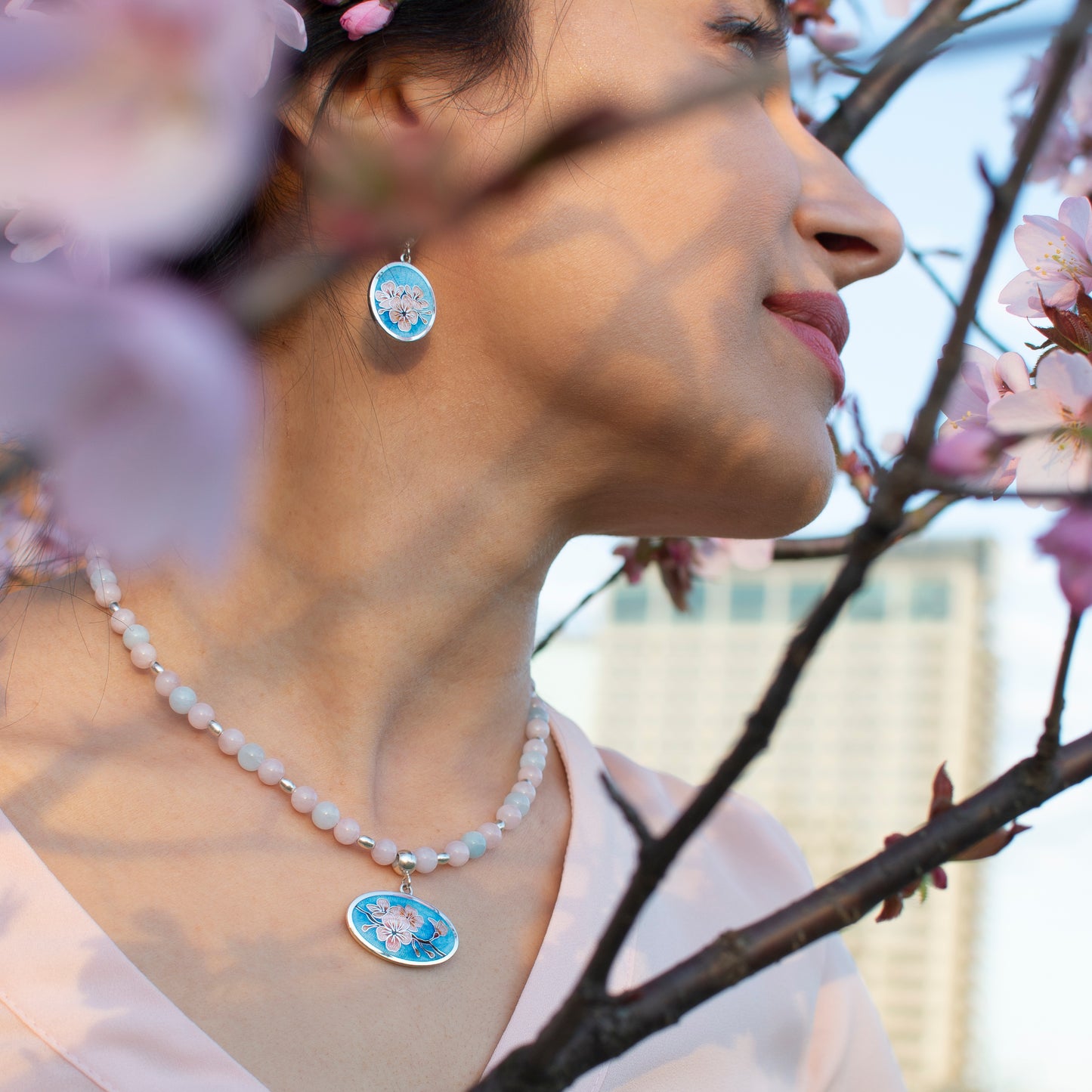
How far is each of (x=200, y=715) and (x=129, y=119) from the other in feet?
3.18

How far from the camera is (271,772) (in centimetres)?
115

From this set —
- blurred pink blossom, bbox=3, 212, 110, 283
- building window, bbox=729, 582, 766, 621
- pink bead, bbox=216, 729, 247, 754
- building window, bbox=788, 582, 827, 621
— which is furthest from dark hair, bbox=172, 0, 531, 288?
building window, bbox=729, 582, 766, 621

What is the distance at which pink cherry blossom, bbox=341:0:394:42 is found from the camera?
1022 millimetres

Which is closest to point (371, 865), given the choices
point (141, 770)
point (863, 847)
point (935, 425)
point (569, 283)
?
point (141, 770)

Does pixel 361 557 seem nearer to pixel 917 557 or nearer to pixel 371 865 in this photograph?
pixel 371 865

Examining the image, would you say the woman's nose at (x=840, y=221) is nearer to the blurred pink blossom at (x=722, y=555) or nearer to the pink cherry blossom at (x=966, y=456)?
the blurred pink blossom at (x=722, y=555)

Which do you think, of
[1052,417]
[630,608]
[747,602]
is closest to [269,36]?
[1052,417]

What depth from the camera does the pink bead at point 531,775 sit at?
1.36m

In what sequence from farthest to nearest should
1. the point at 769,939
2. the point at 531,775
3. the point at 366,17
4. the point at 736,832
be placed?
the point at 736,832
the point at 531,775
the point at 366,17
the point at 769,939

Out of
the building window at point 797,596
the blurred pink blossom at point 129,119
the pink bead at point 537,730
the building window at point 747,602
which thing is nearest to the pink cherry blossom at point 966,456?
the blurred pink blossom at point 129,119

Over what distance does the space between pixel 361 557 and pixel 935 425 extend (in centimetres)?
87

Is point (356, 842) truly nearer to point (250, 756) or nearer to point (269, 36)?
point (250, 756)

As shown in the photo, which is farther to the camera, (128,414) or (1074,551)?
(1074,551)

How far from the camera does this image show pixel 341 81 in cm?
110
